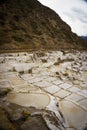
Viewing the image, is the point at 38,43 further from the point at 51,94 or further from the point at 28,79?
the point at 51,94

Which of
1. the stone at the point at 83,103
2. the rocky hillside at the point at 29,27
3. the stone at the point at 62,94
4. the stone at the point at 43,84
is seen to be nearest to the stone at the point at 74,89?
the stone at the point at 62,94

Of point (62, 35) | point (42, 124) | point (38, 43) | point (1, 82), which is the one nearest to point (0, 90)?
point (1, 82)

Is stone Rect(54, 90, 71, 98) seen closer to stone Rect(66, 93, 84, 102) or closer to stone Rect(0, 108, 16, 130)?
stone Rect(66, 93, 84, 102)

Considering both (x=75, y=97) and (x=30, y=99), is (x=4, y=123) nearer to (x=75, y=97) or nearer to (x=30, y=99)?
(x=30, y=99)

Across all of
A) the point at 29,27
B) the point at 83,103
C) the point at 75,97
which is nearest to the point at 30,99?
the point at 75,97

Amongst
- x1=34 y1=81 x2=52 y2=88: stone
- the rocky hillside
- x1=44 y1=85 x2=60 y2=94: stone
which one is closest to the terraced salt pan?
x1=44 y1=85 x2=60 y2=94: stone

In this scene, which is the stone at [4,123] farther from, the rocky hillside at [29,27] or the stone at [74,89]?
the rocky hillside at [29,27]
